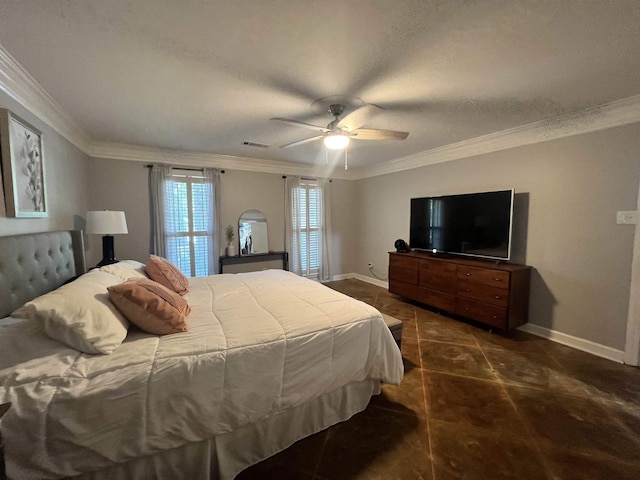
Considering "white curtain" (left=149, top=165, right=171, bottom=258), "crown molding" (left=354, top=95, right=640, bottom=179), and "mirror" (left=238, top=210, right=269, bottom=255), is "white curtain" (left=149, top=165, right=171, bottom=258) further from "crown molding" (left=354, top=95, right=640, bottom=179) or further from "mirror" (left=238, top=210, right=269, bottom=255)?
"crown molding" (left=354, top=95, right=640, bottom=179)

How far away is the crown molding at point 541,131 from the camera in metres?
2.39

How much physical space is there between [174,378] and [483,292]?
3.20m

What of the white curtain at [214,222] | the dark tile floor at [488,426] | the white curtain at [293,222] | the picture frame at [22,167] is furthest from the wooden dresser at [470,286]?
the picture frame at [22,167]

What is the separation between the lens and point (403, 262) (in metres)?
4.12

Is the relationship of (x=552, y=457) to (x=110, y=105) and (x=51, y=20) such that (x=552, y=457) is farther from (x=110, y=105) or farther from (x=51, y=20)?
(x=110, y=105)

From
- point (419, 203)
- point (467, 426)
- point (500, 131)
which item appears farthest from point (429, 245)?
point (467, 426)

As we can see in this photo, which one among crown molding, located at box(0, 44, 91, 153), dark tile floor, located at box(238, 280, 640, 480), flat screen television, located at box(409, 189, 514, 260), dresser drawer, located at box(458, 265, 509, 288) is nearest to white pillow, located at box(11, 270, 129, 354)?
dark tile floor, located at box(238, 280, 640, 480)

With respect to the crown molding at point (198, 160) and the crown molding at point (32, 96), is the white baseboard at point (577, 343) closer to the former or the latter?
the crown molding at point (198, 160)

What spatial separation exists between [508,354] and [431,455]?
1650mm

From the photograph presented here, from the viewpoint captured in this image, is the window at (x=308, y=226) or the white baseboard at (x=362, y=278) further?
the white baseboard at (x=362, y=278)

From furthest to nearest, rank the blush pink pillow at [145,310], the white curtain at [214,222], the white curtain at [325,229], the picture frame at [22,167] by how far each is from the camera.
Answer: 1. the white curtain at [325,229]
2. the white curtain at [214,222]
3. the picture frame at [22,167]
4. the blush pink pillow at [145,310]

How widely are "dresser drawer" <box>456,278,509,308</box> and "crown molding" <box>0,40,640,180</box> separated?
5.72ft

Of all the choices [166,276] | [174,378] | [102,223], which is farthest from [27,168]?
[174,378]

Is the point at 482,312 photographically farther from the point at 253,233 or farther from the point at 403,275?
the point at 253,233
